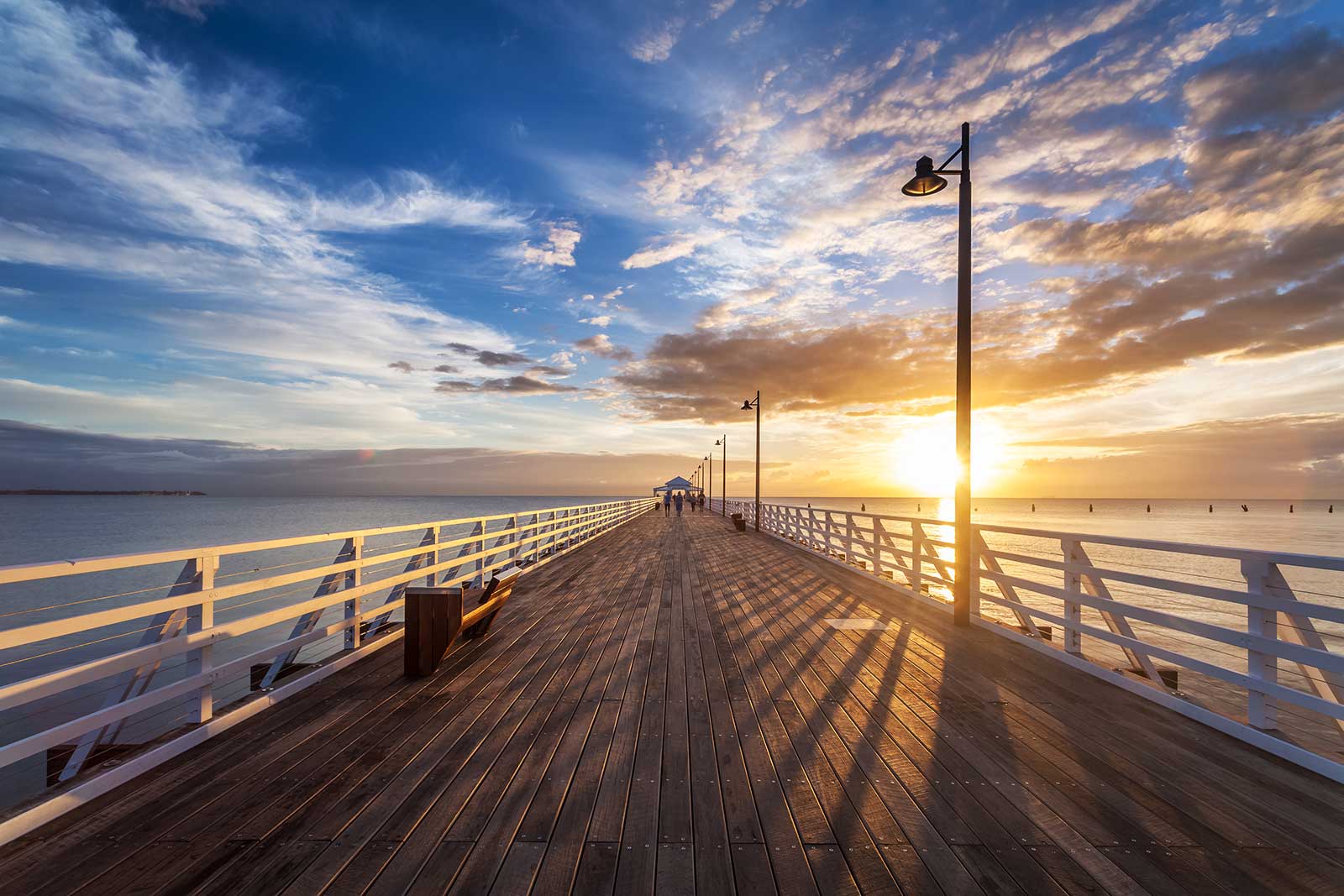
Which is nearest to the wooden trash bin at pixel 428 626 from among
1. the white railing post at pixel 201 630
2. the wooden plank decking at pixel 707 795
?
the wooden plank decking at pixel 707 795

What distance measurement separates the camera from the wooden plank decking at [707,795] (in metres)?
2.43

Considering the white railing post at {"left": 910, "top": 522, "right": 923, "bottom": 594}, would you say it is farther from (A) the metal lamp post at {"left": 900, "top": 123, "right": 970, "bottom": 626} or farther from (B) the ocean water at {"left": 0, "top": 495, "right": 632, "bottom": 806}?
(B) the ocean water at {"left": 0, "top": 495, "right": 632, "bottom": 806}

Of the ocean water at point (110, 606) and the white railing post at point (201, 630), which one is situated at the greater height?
the white railing post at point (201, 630)

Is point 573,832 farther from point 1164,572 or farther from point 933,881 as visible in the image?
point 1164,572

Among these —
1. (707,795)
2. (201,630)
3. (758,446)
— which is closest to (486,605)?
(201,630)

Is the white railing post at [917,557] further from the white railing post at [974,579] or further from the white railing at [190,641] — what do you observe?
the white railing at [190,641]

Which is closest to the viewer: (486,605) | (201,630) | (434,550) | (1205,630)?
(201,630)

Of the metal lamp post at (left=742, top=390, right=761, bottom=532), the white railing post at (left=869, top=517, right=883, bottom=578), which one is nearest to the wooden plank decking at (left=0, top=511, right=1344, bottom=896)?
the white railing post at (left=869, top=517, right=883, bottom=578)

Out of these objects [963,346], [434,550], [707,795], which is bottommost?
[707,795]

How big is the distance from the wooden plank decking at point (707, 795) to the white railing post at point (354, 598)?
45 cm

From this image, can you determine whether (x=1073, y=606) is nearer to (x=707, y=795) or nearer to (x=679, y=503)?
(x=707, y=795)

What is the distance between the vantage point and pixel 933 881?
2.37 metres

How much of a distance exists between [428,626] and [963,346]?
6598 mm

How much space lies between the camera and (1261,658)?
12.8 ft
